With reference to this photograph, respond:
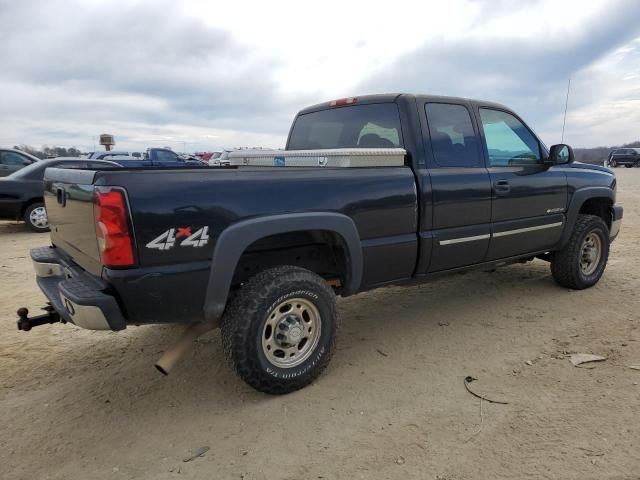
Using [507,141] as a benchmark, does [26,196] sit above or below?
below

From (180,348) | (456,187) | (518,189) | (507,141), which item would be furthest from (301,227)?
(507,141)

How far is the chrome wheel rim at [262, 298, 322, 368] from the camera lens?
302cm

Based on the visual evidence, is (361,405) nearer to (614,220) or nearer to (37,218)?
(614,220)

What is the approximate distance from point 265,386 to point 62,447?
1.16 meters

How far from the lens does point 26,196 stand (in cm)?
902

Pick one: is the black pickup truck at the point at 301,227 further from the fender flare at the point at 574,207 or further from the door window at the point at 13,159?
the door window at the point at 13,159

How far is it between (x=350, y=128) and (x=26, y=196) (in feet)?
25.0

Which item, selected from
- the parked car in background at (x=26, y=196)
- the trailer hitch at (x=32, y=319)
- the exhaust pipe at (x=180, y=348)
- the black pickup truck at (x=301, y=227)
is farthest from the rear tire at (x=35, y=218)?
the exhaust pipe at (x=180, y=348)

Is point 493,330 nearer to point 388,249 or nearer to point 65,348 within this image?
point 388,249

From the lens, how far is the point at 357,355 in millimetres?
3682

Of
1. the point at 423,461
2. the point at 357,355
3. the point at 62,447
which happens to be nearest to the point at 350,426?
the point at 423,461

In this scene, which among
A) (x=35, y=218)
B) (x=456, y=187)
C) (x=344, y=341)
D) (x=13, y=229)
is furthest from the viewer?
(x=13, y=229)

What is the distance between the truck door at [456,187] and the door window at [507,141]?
7.9 inches

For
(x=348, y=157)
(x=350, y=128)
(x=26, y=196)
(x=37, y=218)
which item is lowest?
(x=37, y=218)
